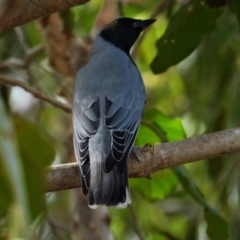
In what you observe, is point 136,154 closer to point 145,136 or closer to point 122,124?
point 122,124

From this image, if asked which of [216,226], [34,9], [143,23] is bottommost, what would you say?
[216,226]

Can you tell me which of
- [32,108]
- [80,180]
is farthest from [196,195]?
[32,108]

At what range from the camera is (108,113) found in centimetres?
328

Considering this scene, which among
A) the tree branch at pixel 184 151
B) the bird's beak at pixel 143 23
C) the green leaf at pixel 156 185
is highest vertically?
the tree branch at pixel 184 151

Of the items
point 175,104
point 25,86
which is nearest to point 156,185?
point 25,86

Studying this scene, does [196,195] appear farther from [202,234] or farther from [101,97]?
[202,234]

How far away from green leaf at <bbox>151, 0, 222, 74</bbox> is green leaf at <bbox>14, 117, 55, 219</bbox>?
2227 mm

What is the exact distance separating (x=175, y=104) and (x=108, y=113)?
6.23 feet

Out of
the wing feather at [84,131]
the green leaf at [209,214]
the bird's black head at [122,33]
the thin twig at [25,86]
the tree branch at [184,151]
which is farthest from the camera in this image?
the bird's black head at [122,33]

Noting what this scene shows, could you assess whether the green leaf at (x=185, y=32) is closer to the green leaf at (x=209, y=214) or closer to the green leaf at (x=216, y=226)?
the green leaf at (x=209, y=214)

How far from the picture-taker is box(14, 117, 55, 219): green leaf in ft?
4.27

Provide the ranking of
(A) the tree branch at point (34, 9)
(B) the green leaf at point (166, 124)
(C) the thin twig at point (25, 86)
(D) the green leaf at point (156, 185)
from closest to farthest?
(A) the tree branch at point (34, 9) < (C) the thin twig at point (25, 86) < (B) the green leaf at point (166, 124) < (D) the green leaf at point (156, 185)

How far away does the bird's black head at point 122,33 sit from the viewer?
14.1 feet

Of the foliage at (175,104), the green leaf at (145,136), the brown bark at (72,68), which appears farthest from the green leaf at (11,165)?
the brown bark at (72,68)
